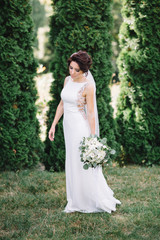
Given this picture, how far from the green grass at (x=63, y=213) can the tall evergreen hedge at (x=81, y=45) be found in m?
0.95

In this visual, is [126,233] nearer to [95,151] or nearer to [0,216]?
[95,151]

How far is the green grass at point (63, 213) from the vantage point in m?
3.55

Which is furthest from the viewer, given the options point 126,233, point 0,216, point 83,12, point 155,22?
point 155,22

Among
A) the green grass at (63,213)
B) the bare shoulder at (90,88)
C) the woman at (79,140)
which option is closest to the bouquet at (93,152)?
the woman at (79,140)

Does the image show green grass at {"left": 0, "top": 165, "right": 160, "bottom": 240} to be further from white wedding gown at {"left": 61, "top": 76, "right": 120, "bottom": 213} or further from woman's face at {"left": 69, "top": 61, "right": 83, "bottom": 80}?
woman's face at {"left": 69, "top": 61, "right": 83, "bottom": 80}

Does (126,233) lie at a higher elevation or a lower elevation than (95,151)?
lower

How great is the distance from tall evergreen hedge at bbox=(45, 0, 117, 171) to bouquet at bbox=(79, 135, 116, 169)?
230cm

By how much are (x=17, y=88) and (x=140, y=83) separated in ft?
8.89

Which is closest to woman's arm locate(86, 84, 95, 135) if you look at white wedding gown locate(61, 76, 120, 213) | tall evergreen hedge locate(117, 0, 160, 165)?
white wedding gown locate(61, 76, 120, 213)

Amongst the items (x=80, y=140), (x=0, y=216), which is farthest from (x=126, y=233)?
(x=0, y=216)

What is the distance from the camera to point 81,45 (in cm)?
576

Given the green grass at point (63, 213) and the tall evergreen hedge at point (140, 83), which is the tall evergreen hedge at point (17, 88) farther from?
the tall evergreen hedge at point (140, 83)

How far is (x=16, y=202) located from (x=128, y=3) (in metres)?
4.77

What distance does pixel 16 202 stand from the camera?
14.5ft
